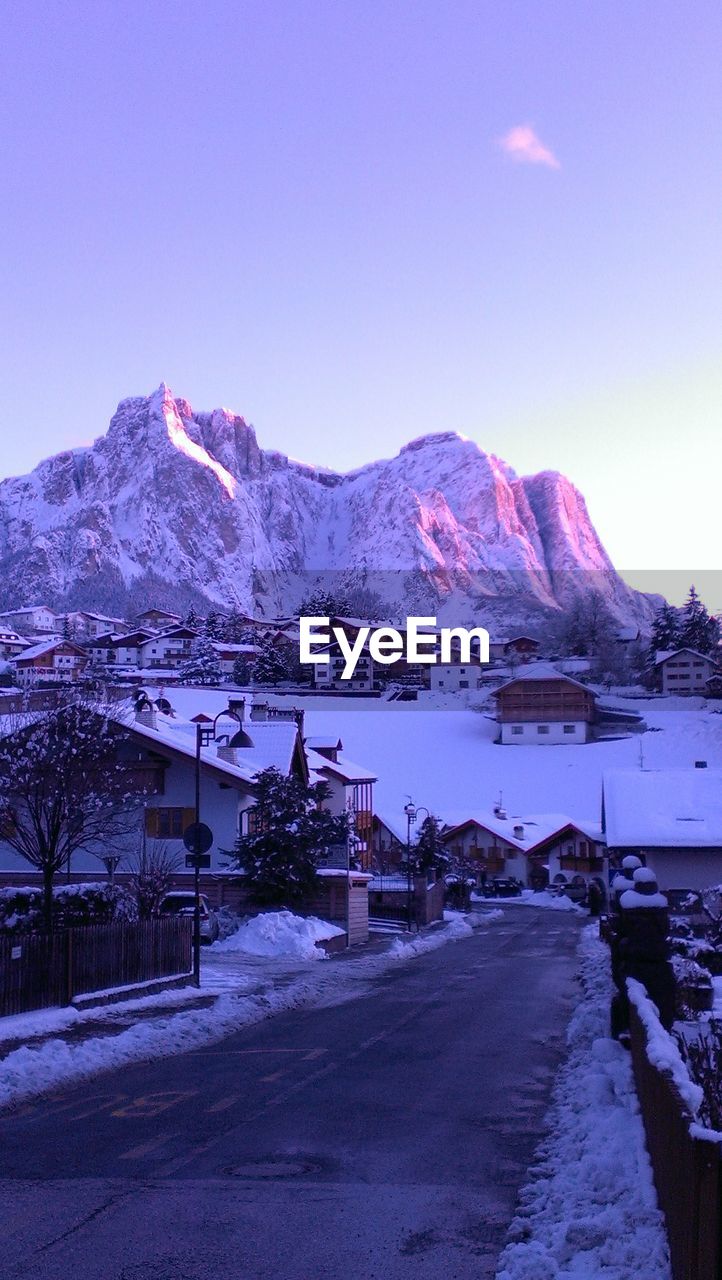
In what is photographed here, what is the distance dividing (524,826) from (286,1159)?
79.8 m

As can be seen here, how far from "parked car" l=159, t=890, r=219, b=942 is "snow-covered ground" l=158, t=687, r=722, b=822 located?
4802cm

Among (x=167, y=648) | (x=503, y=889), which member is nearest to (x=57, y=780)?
(x=503, y=889)

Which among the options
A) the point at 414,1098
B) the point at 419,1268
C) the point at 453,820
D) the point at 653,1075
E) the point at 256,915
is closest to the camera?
the point at 419,1268

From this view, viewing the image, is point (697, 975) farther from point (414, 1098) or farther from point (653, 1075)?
point (653, 1075)

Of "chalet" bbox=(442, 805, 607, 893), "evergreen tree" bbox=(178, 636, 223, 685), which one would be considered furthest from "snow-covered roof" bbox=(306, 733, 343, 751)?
"evergreen tree" bbox=(178, 636, 223, 685)

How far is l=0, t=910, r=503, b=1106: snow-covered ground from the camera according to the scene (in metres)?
14.2

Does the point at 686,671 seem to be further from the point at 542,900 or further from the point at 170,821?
the point at 170,821

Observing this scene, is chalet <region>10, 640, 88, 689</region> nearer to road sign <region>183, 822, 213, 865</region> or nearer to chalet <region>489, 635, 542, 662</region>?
chalet <region>489, 635, 542, 662</region>

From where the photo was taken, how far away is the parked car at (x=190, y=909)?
33500mm

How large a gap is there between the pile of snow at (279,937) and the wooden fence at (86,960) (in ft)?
26.2

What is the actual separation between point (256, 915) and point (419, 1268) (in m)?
30.1

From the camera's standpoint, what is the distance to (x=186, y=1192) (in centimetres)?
881

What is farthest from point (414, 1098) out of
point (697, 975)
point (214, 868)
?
point (214, 868)

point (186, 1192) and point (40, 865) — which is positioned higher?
point (40, 865)
